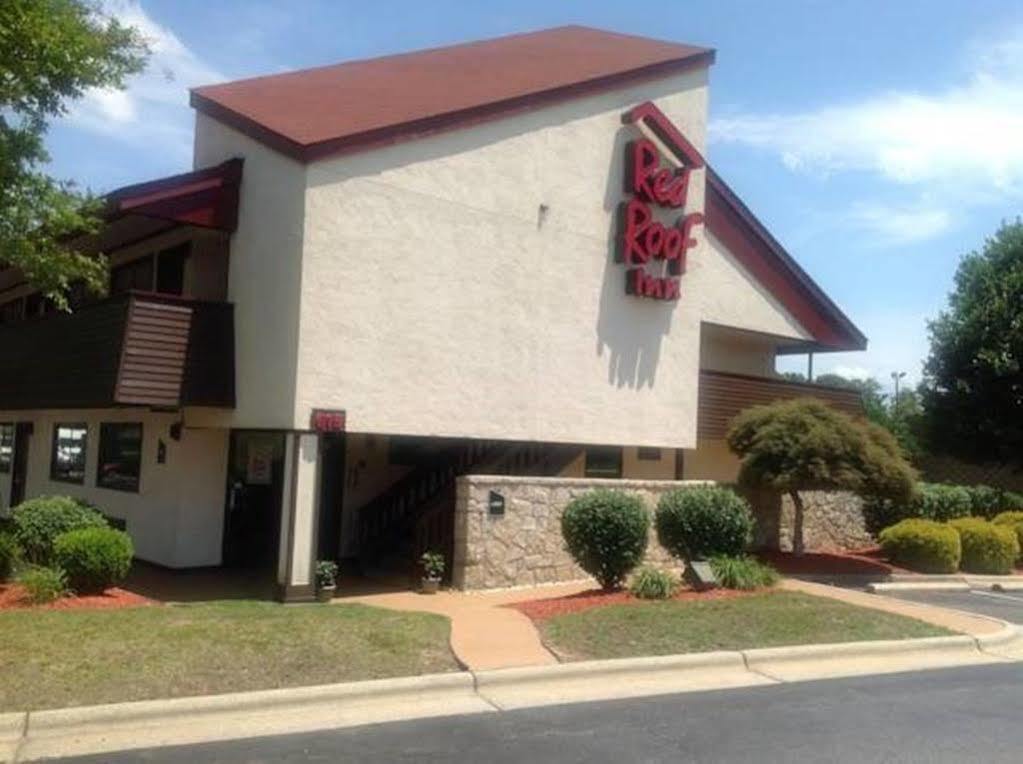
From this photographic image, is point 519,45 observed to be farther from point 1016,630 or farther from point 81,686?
point 81,686

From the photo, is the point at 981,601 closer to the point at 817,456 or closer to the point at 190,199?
the point at 817,456

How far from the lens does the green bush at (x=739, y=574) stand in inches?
519

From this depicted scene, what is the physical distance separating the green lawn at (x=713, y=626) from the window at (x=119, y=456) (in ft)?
30.6

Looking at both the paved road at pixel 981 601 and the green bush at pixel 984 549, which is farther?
the green bush at pixel 984 549

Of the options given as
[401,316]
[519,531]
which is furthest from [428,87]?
[519,531]

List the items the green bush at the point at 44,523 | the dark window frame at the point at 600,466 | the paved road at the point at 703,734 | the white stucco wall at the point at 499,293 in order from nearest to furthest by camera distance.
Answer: the paved road at the point at 703,734 → the green bush at the point at 44,523 → the white stucco wall at the point at 499,293 → the dark window frame at the point at 600,466

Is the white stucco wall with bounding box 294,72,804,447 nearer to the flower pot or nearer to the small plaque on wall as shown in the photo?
the small plaque on wall

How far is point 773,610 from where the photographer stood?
11781 millimetres

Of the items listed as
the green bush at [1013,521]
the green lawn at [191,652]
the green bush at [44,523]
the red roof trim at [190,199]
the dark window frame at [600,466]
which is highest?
the red roof trim at [190,199]

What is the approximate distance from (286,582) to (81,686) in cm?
554

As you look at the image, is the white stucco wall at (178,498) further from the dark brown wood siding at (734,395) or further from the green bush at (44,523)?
the dark brown wood siding at (734,395)

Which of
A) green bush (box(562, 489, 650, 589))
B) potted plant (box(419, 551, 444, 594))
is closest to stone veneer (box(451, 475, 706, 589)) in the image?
potted plant (box(419, 551, 444, 594))

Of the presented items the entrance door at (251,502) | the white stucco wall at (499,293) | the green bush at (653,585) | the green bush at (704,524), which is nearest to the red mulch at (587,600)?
the green bush at (653,585)

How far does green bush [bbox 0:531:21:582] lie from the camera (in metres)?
12.5
